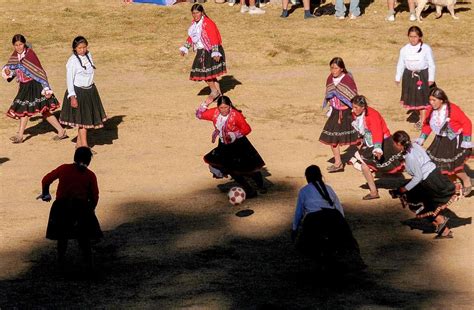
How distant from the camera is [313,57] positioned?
26188 millimetres

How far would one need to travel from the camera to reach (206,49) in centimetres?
2223

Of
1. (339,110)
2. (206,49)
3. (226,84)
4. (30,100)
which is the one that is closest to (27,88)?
(30,100)

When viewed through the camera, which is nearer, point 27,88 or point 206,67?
point 27,88

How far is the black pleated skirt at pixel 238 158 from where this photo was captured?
54.2 feet

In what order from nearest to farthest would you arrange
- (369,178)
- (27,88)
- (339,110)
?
(369,178), (339,110), (27,88)

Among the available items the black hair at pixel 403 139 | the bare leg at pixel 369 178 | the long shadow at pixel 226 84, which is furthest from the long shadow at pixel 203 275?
the long shadow at pixel 226 84

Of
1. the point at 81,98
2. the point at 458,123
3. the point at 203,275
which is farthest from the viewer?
the point at 81,98

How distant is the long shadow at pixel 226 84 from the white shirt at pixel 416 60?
489 centimetres

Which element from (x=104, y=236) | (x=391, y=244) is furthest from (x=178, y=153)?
(x=391, y=244)

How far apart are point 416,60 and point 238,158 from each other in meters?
5.07

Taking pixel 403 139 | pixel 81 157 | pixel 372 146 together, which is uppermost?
pixel 81 157

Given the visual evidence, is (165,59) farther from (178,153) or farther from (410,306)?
(410,306)

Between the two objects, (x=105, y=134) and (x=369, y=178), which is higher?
(x=369, y=178)

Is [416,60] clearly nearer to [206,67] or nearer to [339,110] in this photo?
[339,110]
